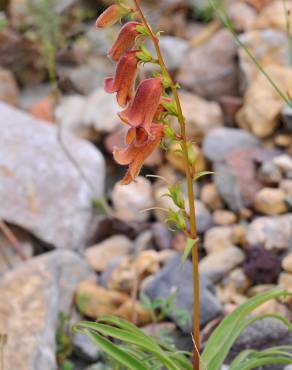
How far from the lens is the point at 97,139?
5.79 meters

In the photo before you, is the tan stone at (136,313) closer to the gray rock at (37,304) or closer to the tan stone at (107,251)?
the gray rock at (37,304)

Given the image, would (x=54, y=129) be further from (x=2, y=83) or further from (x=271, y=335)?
(x=271, y=335)

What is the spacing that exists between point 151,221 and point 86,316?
109cm

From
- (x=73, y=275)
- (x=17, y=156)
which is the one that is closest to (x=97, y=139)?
(x=17, y=156)

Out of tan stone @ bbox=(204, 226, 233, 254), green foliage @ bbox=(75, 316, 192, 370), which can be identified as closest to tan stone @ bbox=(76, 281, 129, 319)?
tan stone @ bbox=(204, 226, 233, 254)

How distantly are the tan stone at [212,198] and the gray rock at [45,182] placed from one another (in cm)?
69

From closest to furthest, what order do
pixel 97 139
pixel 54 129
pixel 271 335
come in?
pixel 271 335 → pixel 54 129 → pixel 97 139

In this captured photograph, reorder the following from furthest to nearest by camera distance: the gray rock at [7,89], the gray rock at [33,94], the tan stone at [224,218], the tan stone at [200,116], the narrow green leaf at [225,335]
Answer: the gray rock at [33,94], the gray rock at [7,89], the tan stone at [200,116], the tan stone at [224,218], the narrow green leaf at [225,335]

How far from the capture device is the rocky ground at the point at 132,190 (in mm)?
3859

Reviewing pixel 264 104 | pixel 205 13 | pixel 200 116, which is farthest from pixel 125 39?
pixel 205 13

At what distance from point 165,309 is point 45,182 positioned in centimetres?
169

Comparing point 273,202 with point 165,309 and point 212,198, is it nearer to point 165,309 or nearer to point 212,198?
point 212,198

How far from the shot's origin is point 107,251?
4.70 meters

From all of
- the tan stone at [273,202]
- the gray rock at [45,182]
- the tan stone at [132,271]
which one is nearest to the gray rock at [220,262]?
the tan stone at [132,271]
